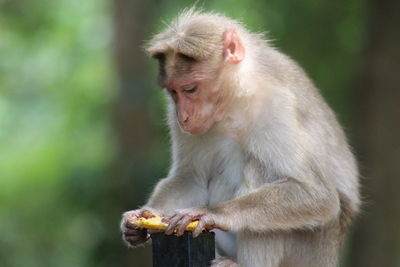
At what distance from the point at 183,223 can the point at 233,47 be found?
1.88 metres

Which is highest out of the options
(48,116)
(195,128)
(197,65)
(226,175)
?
(197,65)

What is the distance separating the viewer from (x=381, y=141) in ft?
43.8

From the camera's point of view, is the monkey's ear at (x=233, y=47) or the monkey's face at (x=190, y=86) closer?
the monkey's face at (x=190, y=86)

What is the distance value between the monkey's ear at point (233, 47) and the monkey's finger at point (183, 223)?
1.57 metres

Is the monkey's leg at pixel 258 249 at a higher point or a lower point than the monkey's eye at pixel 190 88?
lower

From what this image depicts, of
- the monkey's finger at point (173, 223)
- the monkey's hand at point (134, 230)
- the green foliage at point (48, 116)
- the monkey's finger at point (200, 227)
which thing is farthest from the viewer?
the green foliage at point (48, 116)

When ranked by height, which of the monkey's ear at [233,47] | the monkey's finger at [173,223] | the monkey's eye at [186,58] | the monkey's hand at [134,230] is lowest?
the monkey's hand at [134,230]

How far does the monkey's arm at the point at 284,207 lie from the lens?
22.7ft

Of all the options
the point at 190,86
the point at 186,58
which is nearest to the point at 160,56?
the point at 186,58

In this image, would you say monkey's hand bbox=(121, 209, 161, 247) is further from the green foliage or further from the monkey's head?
the green foliage

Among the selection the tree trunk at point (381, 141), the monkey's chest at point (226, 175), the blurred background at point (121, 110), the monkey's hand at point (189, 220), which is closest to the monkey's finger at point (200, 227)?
the monkey's hand at point (189, 220)

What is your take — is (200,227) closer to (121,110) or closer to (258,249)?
(258,249)

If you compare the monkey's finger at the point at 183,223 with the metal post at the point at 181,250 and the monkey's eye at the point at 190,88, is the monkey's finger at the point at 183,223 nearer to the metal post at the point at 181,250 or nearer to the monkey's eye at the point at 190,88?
the metal post at the point at 181,250

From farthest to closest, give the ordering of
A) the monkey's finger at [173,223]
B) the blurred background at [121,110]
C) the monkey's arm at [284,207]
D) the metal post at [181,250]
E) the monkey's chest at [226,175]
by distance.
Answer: the blurred background at [121,110]
the monkey's chest at [226,175]
the monkey's arm at [284,207]
the monkey's finger at [173,223]
the metal post at [181,250]
